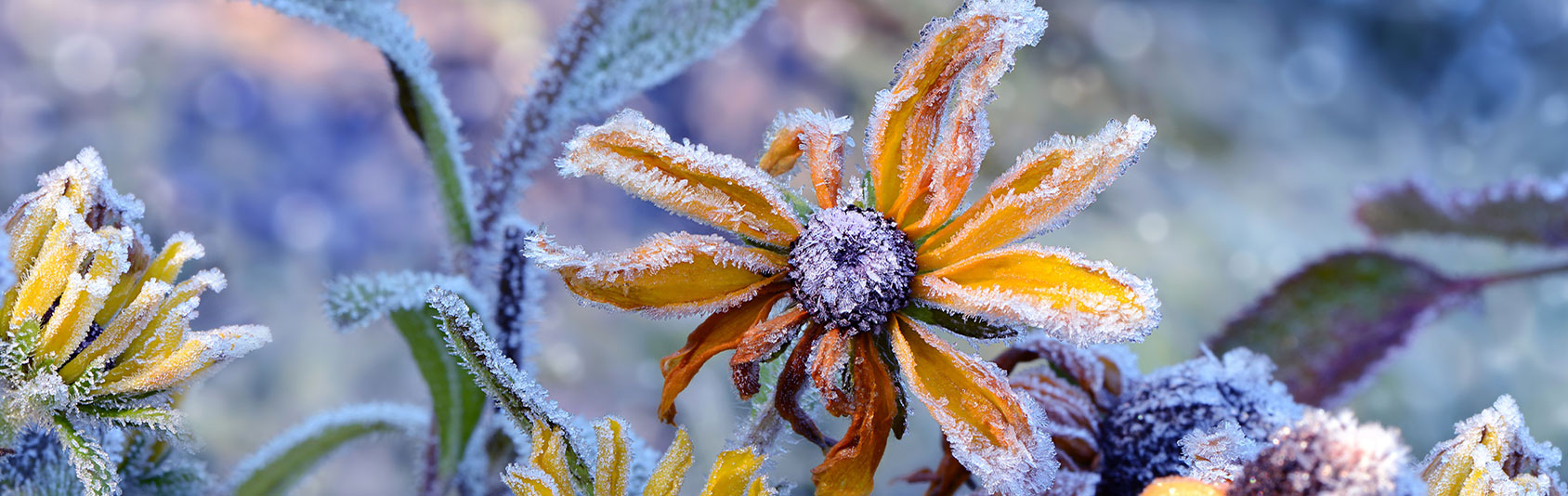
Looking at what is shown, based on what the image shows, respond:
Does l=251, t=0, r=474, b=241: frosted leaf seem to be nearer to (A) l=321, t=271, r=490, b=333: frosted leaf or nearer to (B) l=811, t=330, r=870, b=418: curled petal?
(A) l=321, t=271, r=490, b=333: frosted leaf

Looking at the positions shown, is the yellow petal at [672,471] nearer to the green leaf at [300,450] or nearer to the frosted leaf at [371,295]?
the frosted leaf at [371,295]

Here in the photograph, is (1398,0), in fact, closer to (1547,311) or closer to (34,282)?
(1547,311)

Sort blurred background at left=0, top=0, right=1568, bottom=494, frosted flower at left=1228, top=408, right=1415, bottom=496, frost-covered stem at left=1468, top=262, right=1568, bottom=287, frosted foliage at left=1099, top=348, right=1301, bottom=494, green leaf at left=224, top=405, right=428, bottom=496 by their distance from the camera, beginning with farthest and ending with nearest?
blurred background at left=0, top=0, right=1568, bottom=494
frost-covered stem at left=1468, top=262, right=1568, bottom=287
green leaf at left=224, top=405, right=428, bottom=496
frosted foliage at left=1099, top=348, right=1301, bottom=494
frosted flower at left=1228, top=408, right=1415, bottom=496

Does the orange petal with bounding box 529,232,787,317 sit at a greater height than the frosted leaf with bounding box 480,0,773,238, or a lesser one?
lesser

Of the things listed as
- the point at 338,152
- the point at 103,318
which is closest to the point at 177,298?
the point at 103,318

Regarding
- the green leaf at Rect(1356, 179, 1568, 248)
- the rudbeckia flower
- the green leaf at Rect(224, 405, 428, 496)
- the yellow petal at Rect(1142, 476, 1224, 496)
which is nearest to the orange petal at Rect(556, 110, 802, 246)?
the rudbeckia flower

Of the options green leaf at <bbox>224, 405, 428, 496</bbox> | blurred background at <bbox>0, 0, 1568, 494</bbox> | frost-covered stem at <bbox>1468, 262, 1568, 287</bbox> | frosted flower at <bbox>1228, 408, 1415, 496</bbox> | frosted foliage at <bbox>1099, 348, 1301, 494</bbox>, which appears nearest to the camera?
frosted flower at <bbox>1228, 408, 1415, 496</bbox>

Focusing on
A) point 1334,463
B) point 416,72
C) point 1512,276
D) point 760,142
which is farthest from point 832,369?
point 1512,276

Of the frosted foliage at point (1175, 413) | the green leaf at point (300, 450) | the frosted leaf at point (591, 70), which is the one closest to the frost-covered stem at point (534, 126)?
the frosted leaf at point (591, 70)
